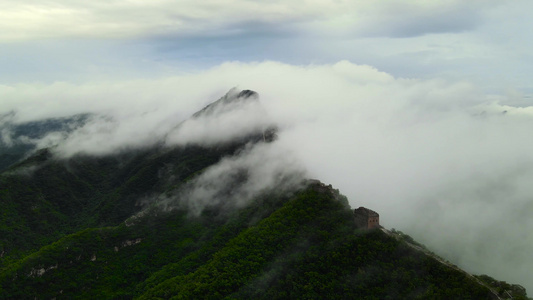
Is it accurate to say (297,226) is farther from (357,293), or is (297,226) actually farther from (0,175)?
(0,175)

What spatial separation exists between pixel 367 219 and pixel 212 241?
5907 cm

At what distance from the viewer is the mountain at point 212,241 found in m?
70.2

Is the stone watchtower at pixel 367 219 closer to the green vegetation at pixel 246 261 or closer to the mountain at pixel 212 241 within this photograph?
the mountain at pixel 212 241

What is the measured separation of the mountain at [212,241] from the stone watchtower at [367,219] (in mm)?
1250

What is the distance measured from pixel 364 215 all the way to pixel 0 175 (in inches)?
6483

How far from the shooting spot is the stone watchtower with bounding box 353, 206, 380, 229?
77938 millimetres

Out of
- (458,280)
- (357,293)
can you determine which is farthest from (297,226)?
(458,280)

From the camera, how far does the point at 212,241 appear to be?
120 m

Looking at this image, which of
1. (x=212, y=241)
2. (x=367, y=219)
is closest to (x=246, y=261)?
(x=367, y=219)

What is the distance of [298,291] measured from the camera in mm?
73312

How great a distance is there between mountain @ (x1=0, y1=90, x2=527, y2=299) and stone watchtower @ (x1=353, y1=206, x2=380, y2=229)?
1250 millimetres

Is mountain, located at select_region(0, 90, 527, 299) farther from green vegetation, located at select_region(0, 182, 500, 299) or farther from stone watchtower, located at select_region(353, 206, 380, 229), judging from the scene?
stone watchtower, located at select_region(353, 206, 380, 229)

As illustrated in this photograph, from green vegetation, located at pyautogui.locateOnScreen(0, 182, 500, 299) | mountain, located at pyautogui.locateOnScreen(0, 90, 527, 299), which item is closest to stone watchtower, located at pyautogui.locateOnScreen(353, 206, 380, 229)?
mountain, located at pyautogui.locateOnScreen(0, 90, 527, 299)

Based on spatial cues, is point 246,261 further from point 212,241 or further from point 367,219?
point 212,241
